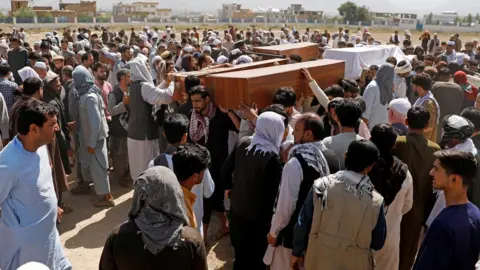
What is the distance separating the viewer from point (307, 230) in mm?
2986

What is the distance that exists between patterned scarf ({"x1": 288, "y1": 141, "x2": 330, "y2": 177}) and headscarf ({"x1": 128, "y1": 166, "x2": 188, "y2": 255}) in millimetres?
1267

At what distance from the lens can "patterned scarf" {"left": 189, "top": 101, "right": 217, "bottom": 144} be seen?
4641 mm

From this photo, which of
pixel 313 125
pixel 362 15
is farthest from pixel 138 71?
pixel 362 15

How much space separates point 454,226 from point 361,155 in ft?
2.15

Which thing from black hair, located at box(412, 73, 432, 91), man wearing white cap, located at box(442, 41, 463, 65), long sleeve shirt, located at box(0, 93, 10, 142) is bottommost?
long sleeve shirt, located at box(0, 93, 10, 142)

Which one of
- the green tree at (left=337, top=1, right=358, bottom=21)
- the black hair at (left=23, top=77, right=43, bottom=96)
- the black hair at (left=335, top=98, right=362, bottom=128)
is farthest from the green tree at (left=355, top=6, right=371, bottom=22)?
the black hair at (left=335, top=98, right=362, bottom=128)

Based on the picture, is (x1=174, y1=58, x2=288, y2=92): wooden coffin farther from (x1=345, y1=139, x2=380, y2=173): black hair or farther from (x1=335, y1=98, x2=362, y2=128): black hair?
(x1=345, y1=139, x2=380, y2=173): black hair

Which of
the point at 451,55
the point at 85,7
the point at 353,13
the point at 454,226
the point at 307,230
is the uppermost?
the point at 85,7

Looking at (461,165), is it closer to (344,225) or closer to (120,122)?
(344,225)

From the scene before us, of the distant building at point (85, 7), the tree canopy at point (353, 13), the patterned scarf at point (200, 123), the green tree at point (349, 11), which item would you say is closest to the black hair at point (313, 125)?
the patterned scarf at point (200, 123)

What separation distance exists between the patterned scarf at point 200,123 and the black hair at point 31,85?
170cm

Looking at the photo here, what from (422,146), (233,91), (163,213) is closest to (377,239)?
(422,146)

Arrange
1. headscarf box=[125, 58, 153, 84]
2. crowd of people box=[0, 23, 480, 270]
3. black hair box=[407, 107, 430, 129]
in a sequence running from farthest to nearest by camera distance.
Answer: headscarf box=[125, 58, 153, 84]
black hair box=[407, 107, 430, 129]
crowd of people box=[0, 23, 480, 270]

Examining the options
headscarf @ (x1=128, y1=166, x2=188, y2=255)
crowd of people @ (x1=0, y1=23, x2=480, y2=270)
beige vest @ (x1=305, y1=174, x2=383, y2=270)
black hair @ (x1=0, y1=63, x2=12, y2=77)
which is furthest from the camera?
black hair @ (x1=0, y1=63, x2=12, y2=77)
